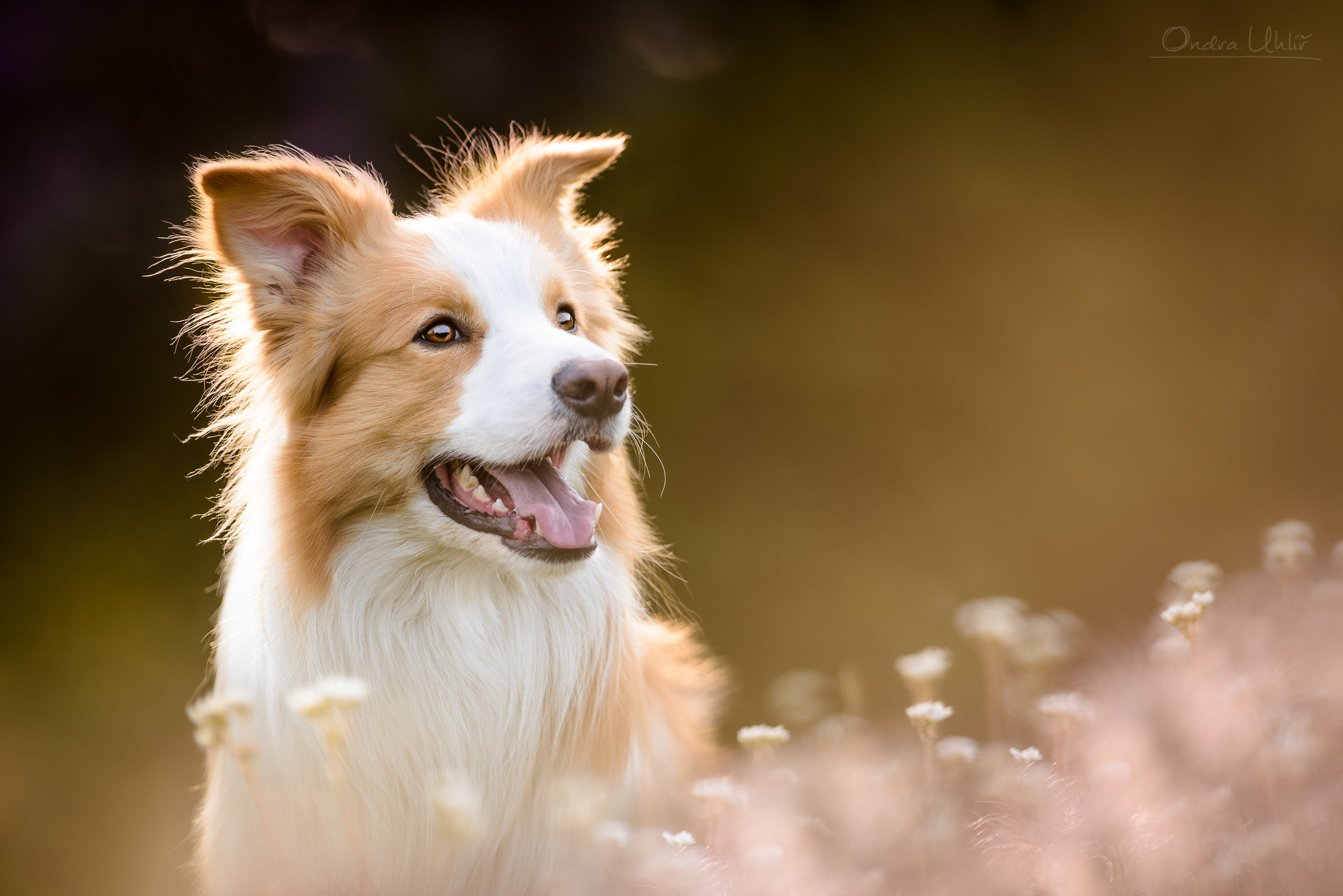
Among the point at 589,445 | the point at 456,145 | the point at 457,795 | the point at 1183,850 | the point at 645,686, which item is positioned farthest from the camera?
the point at 456,145

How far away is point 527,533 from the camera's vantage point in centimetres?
244

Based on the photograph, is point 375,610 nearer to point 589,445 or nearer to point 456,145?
point 589,445

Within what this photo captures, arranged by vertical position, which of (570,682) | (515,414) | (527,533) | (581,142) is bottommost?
(570,682)

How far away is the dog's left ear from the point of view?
119 inches

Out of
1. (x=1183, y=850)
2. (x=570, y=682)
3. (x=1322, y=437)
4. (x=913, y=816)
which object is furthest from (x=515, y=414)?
(x=1322, y=437)

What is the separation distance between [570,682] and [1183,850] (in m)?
1.54

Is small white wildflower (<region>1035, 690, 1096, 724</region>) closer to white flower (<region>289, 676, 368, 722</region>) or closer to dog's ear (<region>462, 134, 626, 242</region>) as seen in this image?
white flower (<region>289, 676, 368, 722</region>)

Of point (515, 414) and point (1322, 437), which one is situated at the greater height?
point (1322, 437)

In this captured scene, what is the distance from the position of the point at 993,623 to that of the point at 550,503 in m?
1.12

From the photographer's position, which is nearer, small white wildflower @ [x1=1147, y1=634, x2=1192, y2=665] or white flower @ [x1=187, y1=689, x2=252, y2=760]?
white flower @ [x1=187, y1=689, x2=252, y2=760]

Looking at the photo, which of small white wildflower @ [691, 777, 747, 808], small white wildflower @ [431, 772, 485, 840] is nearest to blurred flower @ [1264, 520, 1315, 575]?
small white wildflower @ [691, 777, 747, 808]

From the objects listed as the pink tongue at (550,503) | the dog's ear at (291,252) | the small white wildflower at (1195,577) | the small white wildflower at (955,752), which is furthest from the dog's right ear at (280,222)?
the small white wildflower at (1195,577)

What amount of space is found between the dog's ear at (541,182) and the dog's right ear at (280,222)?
1.22 ft

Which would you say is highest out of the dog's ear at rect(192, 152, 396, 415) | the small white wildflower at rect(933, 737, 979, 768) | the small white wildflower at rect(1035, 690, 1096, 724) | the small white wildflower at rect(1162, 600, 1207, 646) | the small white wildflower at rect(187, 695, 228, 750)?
the dog's ear at rect(192, 152, 396, 415)
